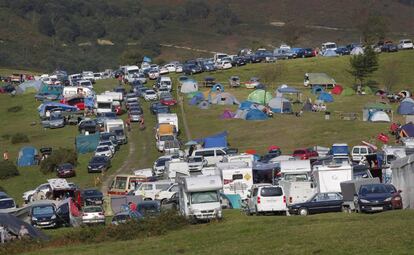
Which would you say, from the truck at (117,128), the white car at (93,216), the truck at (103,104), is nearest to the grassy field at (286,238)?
the white car at (93,216)

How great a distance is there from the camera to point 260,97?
283ft

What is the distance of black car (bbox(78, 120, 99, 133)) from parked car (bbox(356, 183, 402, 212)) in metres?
41.9

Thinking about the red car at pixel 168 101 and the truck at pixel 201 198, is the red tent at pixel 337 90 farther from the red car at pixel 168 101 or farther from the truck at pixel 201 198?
the truck at pixel 201 198

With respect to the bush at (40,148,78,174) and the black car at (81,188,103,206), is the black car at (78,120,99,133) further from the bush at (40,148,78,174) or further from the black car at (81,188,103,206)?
the black car at (81,188,103,206)

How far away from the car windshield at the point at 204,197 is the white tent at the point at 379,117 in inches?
1519

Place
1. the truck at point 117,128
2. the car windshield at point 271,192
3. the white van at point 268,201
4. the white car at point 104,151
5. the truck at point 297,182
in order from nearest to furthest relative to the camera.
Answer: the white van at point 268,201 → the car windshield at point 271,192 → the truck at point 297,182 → the white car at point 104,151 → the truck at point 117,128

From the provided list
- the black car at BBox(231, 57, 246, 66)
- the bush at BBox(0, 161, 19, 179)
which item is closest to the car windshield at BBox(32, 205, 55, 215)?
the bush at BBox(0, 161, 19, 179)

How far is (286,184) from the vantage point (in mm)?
42469

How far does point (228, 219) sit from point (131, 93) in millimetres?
58946

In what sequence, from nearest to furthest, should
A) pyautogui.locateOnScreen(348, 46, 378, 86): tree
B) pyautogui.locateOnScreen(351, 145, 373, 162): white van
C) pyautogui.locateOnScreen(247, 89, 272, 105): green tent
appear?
pyautogui.locateOnScreen(351, 145, 373, 162): white van → pyautogui.locateOnScreen(247, 89, 272, 105): green tent → pyautogui.locateOnScreen(348, 46, 378, 86): tree

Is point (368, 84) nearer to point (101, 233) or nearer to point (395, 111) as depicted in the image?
point (395, 111)

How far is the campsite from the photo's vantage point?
3133cm

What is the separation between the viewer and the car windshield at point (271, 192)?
3792 cm

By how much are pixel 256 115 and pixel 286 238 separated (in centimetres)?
4898
